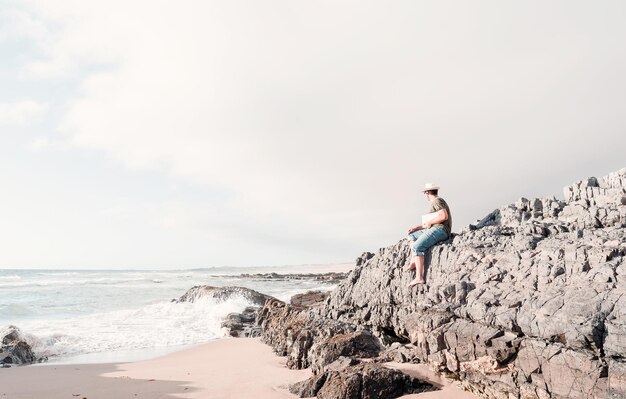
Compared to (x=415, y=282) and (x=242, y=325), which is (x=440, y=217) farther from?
(x=242, y=325)

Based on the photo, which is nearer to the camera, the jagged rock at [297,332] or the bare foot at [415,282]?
the bare foot at [415,282]

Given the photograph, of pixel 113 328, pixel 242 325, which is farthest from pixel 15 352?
pixel 242 325

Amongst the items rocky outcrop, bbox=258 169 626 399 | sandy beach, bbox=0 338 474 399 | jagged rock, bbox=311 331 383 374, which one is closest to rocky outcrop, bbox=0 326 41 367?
sandy beach, bbox=0 338 474 399

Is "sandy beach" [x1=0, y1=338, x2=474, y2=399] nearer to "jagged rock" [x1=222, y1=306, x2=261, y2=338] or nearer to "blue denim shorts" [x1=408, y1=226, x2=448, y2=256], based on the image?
"blue denim shorts" [x1=408, y1=226, x2=448, y2=256]

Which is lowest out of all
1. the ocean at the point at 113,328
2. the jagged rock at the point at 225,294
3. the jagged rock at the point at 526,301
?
the ocean at the point at 113,328

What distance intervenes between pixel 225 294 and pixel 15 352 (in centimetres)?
1387

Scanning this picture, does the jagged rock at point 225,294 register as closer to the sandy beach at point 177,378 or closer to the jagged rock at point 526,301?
the sandy beach at point 177,378

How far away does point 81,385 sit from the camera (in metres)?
10.3

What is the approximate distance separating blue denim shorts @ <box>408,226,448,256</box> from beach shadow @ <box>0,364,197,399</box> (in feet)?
18.4

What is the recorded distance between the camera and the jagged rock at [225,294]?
25.9 m

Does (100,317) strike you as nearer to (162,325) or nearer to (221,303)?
(162,325)

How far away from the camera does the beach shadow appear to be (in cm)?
939

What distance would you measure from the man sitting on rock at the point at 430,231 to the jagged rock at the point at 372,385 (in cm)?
175

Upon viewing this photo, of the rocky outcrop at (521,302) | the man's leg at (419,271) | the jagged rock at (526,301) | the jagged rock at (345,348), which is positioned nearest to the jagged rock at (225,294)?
the rocky outcrop at (521,302)
